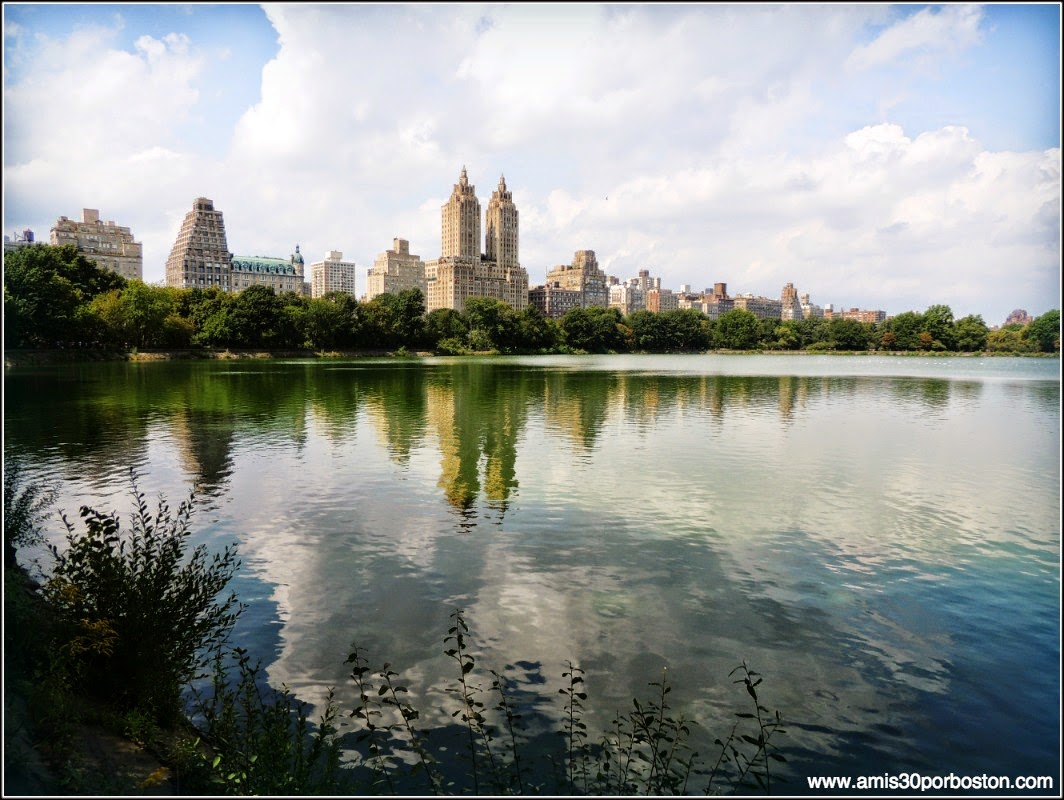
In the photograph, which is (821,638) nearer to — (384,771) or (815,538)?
(815,538)

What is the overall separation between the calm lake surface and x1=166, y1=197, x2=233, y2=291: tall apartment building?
609ft

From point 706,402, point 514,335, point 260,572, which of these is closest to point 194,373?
point 706,402

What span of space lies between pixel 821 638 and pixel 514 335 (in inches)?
5065

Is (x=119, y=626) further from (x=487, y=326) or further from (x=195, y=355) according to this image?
(x=487, y=326)

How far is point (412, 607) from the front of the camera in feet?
30.3

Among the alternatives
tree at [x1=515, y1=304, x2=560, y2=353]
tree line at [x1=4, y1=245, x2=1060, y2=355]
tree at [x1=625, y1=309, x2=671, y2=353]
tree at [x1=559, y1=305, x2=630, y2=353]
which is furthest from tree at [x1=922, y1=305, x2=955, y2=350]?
tree at [x1=515, y1=304, x2=560, y2=353]

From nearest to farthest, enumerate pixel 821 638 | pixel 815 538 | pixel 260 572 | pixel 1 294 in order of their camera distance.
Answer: pixel 1 294
pixel 821 638
pixel 260 572
pixel 815 538

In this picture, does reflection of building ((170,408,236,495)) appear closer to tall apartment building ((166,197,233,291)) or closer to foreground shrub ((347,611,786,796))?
foreground shrub ((347,611,786,796))

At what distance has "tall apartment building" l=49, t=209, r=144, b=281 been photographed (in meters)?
162

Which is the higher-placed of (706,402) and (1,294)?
(1,294)

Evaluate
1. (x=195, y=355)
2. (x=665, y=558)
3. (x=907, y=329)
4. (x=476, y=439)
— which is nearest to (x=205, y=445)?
(x=476, y=439)

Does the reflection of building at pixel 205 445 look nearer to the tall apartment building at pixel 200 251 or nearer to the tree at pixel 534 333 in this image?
the tree at pixel 534 333

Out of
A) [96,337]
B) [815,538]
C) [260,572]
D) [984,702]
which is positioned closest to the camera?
[984,702]

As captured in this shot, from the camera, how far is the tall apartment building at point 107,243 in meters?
162
